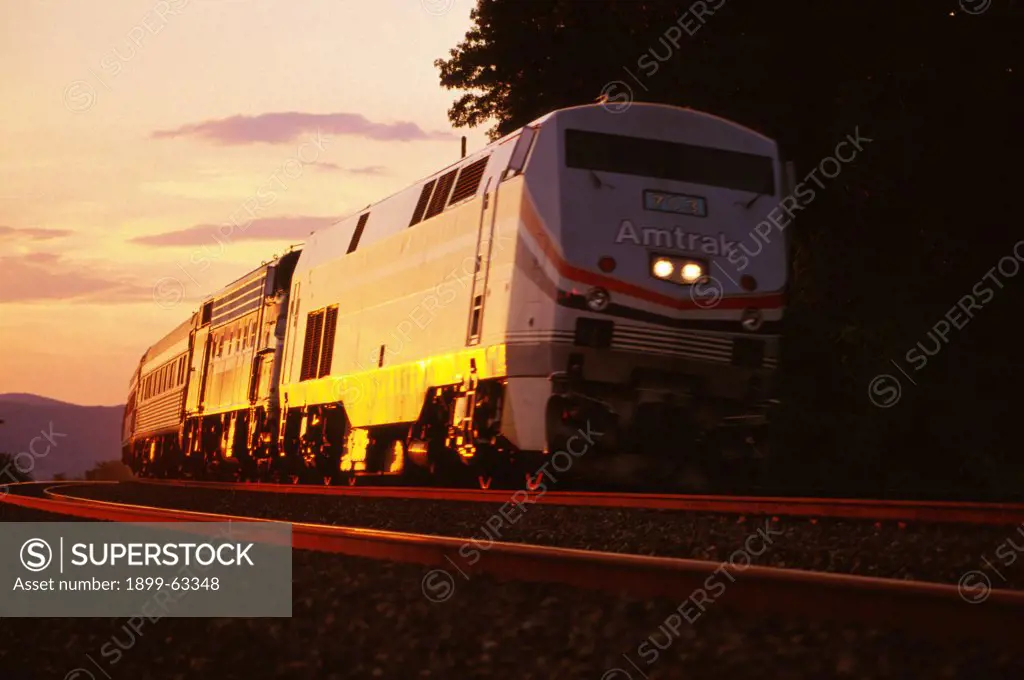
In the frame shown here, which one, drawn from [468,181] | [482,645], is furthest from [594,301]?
[482,645]

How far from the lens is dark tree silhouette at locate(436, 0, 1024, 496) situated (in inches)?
735

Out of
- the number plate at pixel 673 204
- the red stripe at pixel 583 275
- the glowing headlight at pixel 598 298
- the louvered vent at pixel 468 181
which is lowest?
the glowing headlight at pixel 598 298

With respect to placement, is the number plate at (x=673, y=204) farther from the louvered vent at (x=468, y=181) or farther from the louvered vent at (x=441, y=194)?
the louvered vent at (x=441, y=194)

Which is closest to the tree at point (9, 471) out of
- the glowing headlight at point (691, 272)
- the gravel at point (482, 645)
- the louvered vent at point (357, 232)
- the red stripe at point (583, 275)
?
the louvered vent at point (357, 232)

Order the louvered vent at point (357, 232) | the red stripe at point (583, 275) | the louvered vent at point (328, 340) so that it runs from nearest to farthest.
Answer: the red stripe at point (583, 275) → the louvered vent at point (357, 232) → the louvered vent at point (328, 340)

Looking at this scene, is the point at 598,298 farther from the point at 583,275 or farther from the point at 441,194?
the point at 441,194

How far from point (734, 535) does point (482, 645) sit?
5.30 m

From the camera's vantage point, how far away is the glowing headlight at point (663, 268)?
13492 millimetres

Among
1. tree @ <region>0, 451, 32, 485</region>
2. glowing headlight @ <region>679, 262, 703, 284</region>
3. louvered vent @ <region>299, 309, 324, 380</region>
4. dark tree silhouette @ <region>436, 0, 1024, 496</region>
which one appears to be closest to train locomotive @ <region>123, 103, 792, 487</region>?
glowing headlight @ <region>679, 262, 703, 284</region>

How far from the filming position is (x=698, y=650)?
4.91 m

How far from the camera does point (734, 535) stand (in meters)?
10.3

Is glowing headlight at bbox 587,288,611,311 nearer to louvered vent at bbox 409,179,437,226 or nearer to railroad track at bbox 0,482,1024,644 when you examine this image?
louvered vent at bbox 409,179,437,226

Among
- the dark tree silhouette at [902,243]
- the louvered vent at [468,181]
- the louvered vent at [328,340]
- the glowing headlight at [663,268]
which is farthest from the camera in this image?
the louvered vent at [328,340]

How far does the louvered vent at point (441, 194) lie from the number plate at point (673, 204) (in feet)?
9.52
